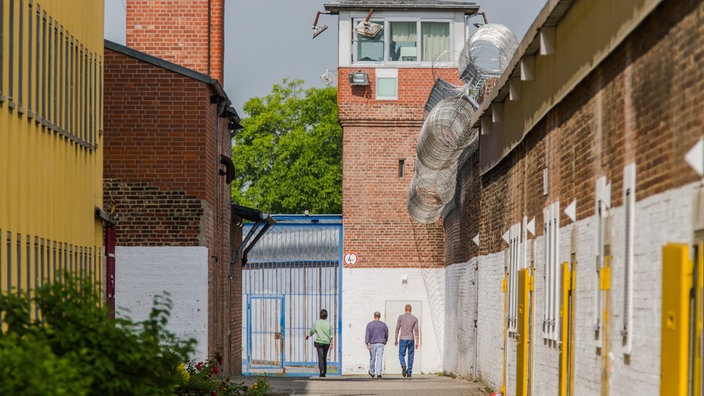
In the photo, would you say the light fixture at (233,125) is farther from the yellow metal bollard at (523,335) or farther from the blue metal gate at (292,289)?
the yellow metal bollard at (523,335)

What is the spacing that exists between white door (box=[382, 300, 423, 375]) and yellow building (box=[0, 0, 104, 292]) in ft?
62.2

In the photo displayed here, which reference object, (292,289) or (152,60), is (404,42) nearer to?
(292,289)

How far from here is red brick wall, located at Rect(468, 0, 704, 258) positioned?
9406 millimetres

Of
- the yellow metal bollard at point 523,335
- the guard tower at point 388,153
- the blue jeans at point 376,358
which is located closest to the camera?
the yellow metal bollard at point 523,335

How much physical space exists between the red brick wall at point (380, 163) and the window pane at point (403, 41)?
Answer: 1.47 ft

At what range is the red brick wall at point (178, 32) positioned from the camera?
29.7 meters

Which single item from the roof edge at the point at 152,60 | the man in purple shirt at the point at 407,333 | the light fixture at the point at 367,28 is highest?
the light fixture at the point at 367,28

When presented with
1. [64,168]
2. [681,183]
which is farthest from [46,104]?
[681,183]

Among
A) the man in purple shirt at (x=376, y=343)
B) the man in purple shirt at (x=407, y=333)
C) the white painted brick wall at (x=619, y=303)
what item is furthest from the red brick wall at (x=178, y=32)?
the white painted brick wall at (x=619, y=303)

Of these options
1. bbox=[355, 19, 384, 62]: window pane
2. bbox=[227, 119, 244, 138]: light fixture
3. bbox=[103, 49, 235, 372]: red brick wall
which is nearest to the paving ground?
bbox=[103, 49, 235, 372]: red brick wall

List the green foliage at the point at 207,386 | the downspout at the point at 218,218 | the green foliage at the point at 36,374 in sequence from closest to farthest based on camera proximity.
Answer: the green foliage at the point at 36,374, the green foliage at the point at 207,386, the downspout at the point at 218,218

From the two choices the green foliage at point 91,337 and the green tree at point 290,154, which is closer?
the green foliage at point 91,337

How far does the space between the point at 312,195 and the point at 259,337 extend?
105 ft

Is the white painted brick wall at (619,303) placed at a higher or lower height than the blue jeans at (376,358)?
higher
